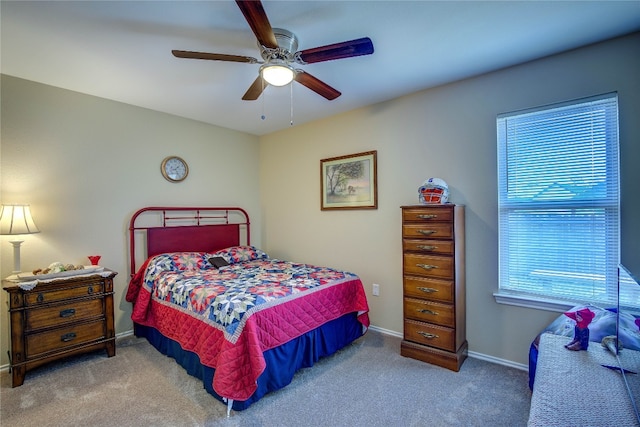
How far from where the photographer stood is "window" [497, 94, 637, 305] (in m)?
2.14

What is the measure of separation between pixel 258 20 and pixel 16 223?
8.43 ft

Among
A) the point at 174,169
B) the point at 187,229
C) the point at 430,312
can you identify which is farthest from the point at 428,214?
the point at 174,169

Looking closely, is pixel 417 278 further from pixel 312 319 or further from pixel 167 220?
pixel 167 220

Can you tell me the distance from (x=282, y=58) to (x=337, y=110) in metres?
1.66

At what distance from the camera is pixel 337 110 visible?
3.52 m

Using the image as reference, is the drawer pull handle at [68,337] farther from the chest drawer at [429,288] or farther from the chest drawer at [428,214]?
the chest drawer at [428,214]

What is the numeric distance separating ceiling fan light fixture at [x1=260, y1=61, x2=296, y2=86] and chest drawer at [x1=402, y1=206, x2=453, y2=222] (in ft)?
4.92

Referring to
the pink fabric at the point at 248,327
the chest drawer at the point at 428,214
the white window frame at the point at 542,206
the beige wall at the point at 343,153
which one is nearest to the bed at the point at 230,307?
the pink fabric at the point at 248,327

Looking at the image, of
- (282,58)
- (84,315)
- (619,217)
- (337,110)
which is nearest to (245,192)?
(337,110)

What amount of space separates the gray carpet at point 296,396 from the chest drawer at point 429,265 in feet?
2.58

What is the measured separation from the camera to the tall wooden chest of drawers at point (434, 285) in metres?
2.45

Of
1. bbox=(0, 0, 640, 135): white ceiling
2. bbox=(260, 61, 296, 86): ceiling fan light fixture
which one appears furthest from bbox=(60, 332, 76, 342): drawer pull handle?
bbox=(260, 61, 296, 86): ceiling fan light fixture

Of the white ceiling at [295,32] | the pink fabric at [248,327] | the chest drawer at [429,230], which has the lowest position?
the pink fabric at [248,327]

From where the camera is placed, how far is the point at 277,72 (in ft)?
6.43
